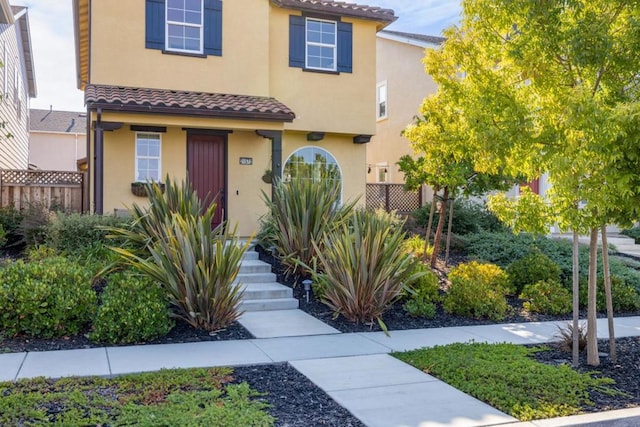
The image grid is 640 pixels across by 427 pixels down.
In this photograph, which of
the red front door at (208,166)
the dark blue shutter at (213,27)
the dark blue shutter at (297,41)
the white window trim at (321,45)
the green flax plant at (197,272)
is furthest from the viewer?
the white window trim at (321,45)

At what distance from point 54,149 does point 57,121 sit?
7.04 feet

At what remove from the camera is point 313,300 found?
930cm

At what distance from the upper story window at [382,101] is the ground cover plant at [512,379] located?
15711 mm

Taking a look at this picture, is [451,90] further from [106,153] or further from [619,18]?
[106,153]

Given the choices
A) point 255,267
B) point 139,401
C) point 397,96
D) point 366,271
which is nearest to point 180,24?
point 255,267

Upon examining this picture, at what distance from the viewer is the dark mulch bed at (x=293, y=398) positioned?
444 cm

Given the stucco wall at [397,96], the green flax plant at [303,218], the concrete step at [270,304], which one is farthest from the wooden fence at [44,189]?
the stucco wall at [397,96]

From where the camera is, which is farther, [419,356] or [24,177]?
[24,177]

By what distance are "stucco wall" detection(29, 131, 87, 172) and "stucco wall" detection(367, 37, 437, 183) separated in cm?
1902

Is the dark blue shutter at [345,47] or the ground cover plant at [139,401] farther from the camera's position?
the dark blue shutter at [345,47]

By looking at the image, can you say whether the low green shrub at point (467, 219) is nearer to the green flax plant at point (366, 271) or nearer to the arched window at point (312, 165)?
the arched window at point (312, 165)

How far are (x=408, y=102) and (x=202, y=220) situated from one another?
13737 millimetres

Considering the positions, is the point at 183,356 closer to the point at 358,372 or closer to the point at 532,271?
the point at 358,372

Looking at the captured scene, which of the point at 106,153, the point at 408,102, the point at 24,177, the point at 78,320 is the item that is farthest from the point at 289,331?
the point at 408,102
